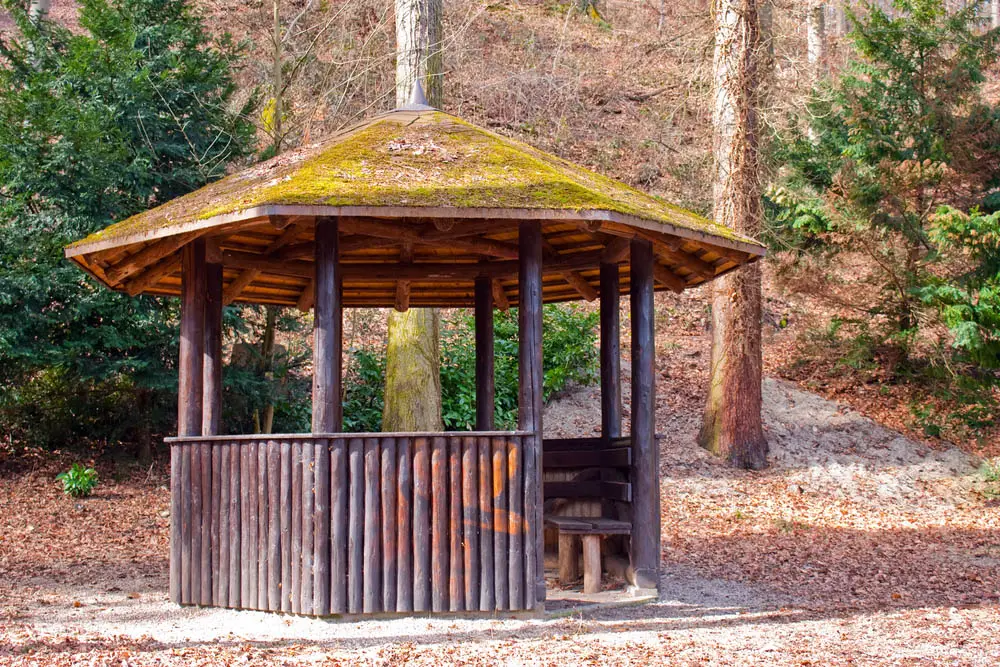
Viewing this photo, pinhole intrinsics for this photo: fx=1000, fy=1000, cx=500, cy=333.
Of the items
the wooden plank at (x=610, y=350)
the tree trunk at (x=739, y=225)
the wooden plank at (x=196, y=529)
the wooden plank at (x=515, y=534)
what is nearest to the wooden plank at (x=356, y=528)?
the wooden plank at (x=515, y=534)

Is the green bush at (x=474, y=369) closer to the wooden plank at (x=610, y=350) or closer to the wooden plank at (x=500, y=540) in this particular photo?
the wooden plank at (x=610, y=350)

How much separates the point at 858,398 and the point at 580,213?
1325 centimetres

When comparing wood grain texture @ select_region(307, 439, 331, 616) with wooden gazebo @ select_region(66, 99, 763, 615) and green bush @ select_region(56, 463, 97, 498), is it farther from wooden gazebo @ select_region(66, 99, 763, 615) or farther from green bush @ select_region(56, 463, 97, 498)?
green bush @ select_region(56, 463, 97, 498)

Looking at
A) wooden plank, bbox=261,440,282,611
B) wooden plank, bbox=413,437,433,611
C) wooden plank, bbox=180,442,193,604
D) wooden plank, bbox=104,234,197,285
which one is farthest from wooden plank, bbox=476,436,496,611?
wooden plank, bbox=104,234,197,285

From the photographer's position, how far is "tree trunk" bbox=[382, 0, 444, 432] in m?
13.8

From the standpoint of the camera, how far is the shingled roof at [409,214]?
7.64m

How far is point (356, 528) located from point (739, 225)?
10272 mm

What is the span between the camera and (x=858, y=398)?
19.2 meters

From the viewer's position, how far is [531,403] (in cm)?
826

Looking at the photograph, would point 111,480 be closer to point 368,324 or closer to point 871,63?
point 368,324

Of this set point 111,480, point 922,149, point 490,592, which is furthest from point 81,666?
point 922,149

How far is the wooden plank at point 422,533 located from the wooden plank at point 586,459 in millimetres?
2633

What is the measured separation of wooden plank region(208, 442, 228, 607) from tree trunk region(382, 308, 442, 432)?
16.9 feet

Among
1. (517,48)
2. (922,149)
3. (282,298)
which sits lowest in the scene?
(282,298)
